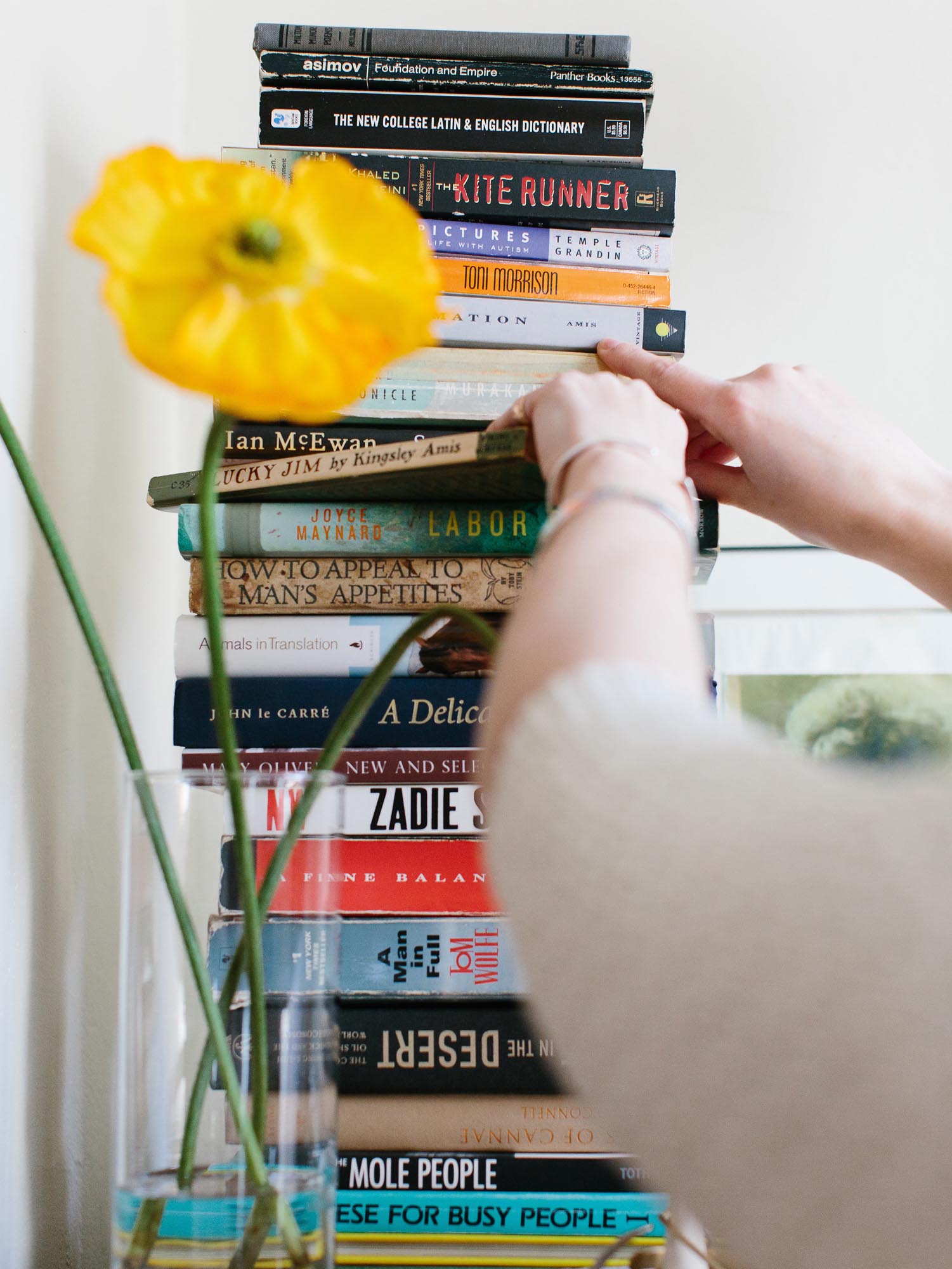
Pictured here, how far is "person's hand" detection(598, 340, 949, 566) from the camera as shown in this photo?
667 mm

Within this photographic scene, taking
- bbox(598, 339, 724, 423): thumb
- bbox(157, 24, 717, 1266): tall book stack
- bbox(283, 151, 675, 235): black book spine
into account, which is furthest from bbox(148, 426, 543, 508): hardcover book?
bbox(283, 151, 675, 235): black book spine

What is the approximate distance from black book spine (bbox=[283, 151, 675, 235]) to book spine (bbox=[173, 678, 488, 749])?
35 centimetres

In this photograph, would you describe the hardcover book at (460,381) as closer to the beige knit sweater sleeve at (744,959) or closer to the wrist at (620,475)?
the wrist at (620,475)

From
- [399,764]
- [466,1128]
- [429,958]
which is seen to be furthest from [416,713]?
[466,1128]

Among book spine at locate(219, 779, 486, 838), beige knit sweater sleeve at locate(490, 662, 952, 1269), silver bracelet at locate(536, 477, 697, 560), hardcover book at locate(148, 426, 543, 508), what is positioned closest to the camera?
beige knit sweater sleeve at locate(490, 662, 952, 1269)

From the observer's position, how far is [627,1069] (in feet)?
0.94

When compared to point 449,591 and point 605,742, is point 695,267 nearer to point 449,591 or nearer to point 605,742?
point 449,591

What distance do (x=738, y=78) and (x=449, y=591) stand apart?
69cm

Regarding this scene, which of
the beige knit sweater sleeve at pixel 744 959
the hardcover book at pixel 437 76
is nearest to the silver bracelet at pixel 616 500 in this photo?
the beige knit sweater sleeve at pixel 744 959

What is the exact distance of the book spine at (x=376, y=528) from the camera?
2.33ft

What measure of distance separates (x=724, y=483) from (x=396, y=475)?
0.74ft

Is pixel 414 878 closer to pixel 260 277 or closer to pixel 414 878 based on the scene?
pixel 414 878

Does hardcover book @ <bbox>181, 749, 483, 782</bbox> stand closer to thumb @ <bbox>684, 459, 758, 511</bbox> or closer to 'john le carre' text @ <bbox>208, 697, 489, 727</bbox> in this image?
'john le carre' text @ <bbox>208, 697, 489, 727</bbox>

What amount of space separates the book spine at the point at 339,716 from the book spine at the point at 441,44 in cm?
47
